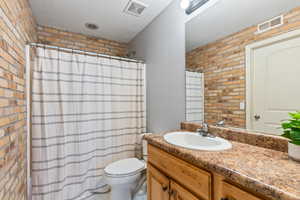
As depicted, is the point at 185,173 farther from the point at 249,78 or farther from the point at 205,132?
the point at 249,78

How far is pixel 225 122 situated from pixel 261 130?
0.25m

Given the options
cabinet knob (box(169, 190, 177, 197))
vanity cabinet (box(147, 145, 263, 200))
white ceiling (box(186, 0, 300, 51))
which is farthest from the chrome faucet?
white ceiling (box(186, 0, 300, 51))

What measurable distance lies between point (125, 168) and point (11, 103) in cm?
121

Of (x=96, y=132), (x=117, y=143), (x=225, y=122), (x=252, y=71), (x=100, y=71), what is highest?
(x=100, y=71)

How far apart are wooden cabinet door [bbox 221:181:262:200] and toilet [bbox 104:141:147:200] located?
1.11m

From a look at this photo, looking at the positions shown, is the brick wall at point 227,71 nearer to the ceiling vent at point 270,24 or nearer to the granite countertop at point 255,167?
the ceiling vent at point 270,24

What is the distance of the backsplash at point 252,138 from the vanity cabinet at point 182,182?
1.58 feet

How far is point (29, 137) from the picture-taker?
1.45m

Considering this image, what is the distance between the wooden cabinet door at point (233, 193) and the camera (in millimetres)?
541

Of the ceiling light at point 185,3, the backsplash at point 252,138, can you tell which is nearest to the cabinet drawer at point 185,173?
the backsplash at point 252,138

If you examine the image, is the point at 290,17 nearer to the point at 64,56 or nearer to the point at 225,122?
the point at 225,122

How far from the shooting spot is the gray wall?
157 centimetres

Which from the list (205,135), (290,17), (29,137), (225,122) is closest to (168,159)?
(205,135)

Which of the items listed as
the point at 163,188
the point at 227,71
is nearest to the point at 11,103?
the point at 163,188
